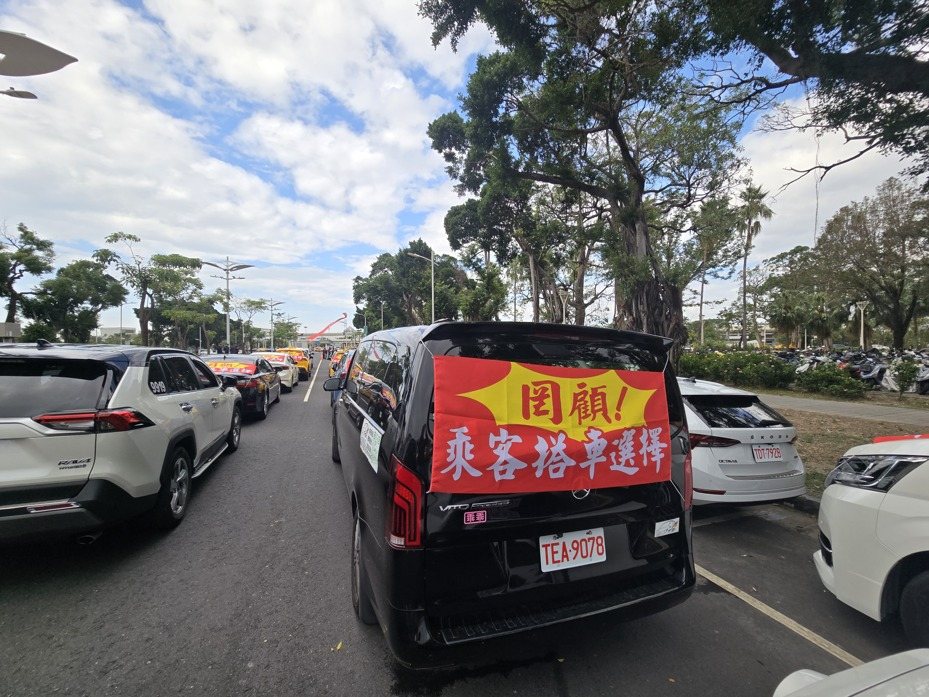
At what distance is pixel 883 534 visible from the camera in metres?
2.49

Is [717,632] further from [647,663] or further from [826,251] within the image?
[826,251]

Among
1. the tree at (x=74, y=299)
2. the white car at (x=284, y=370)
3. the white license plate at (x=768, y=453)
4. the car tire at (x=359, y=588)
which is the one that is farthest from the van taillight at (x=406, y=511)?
the tree at (x=74, y=299)

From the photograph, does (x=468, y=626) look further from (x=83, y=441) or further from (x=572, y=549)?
(x=83, y=441)

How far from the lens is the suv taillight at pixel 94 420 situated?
301 cm

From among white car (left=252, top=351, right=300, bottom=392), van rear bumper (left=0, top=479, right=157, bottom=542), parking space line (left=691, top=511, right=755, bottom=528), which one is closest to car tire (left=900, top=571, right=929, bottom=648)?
parking space line (left=691, top=511, right=755, bottom=528)

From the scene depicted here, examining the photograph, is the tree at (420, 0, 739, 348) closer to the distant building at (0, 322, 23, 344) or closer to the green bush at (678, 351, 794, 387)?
the green bush at (678, 351, 794, 387)

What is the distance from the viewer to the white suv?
9.48 feet

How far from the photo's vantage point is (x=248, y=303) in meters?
68.1

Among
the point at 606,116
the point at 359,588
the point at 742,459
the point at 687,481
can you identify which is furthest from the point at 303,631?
the point at 606,116

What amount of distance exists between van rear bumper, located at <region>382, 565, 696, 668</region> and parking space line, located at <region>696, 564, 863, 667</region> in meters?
1.24

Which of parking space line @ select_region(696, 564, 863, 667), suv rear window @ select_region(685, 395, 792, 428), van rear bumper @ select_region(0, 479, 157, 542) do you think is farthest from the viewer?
suv rear window @ select_region(685, 395, 792, 428)

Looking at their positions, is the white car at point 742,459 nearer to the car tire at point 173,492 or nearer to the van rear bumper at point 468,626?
the van rear bumper at point 468,626

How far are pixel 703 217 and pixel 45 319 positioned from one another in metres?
40.7

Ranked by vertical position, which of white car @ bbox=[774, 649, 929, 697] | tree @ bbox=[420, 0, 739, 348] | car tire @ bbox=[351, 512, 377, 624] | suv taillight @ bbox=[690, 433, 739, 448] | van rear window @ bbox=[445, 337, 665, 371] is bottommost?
car tire @ bbox=[351, 512, 377, 624]
